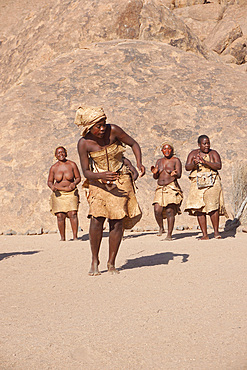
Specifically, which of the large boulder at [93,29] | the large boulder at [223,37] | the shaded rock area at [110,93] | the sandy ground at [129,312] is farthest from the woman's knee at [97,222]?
the large boulder at [223,37]

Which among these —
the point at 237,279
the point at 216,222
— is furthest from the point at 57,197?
the point at 237,279

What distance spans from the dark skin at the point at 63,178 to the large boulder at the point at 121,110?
1.94 m

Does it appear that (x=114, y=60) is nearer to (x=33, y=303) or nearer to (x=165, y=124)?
(x=165, y=124)

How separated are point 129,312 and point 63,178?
5.49 m

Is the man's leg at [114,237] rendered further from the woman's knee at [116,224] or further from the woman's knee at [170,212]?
the woman's knee at [170,212]

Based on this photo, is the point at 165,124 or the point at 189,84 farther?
the point at 189,84

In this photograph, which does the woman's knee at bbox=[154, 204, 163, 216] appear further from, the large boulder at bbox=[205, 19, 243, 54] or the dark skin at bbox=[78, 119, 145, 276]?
the large boulder at bbox=[205, 19, 243, 54]

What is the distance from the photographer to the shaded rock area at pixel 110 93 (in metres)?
11.7

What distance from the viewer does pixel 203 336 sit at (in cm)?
317

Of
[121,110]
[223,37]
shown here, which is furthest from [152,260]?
[223,37]

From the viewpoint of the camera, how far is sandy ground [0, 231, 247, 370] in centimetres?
290

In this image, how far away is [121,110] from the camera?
1296cm

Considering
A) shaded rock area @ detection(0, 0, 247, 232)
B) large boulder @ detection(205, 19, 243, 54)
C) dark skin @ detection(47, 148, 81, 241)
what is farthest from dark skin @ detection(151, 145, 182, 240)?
large boulder @ detection(205, 19, 243, 54)

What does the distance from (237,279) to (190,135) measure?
8.06 m
